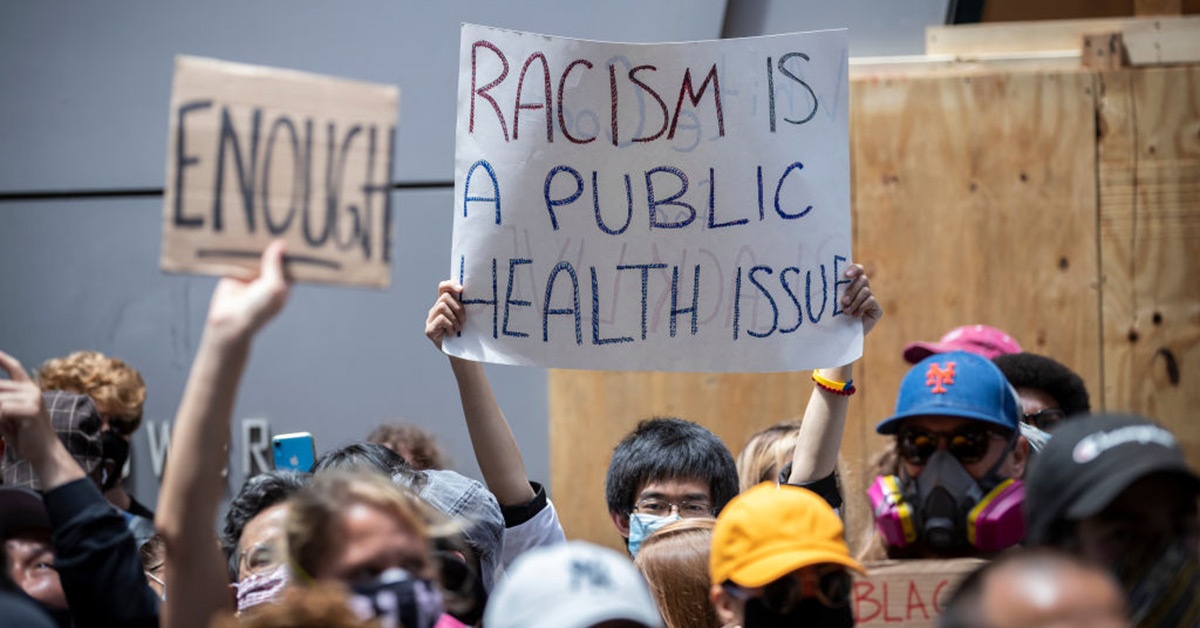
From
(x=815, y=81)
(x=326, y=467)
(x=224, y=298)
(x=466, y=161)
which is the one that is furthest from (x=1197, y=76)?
(x=224, y=298)

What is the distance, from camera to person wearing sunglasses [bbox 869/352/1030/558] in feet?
10.2

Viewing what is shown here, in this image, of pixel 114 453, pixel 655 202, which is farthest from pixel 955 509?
pixel 114 453

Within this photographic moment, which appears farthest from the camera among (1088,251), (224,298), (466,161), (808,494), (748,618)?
(1088,251)

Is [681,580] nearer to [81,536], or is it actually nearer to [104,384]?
[81,536]

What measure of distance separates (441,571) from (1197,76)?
13.3 ft

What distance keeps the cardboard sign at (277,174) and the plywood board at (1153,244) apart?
A: 3.86 meters

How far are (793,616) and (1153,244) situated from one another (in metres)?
3.53

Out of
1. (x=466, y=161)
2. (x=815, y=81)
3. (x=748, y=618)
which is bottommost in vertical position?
(x=748, y=618)

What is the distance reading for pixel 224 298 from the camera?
223 cm

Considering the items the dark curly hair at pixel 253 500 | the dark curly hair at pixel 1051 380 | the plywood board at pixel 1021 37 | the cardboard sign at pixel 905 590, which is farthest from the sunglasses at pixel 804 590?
the plywood board at pixel 1021 37

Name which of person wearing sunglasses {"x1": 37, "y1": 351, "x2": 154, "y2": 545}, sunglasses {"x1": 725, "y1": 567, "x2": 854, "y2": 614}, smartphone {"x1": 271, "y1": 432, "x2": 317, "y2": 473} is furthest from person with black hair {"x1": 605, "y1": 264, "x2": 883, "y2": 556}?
person wearing sunglasses {"x1": 37, "y1": 351, "x2": 154, "y2": 545}

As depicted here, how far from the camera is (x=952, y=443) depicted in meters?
3.19

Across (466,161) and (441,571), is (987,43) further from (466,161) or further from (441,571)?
(441,571)

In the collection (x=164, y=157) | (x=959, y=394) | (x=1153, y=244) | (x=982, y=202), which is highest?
(x=164, y=157)
